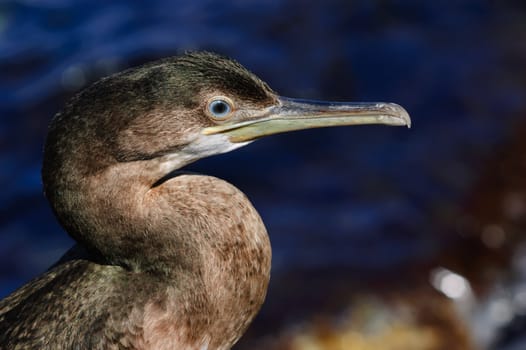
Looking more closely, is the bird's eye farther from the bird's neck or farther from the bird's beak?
the bird's neck

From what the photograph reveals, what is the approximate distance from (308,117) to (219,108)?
0.45 meters

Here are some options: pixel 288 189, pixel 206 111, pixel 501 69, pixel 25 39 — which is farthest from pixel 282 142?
pixel 206 111

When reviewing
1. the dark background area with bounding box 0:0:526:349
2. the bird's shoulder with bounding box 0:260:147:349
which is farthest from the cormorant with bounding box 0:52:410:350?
the dark background area with bounding box 0:0:526:349

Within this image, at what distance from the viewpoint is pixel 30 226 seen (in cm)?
799

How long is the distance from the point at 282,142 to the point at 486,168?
5.75 feet

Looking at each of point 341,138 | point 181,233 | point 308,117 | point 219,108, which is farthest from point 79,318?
point 341,138

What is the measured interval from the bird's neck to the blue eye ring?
1.06ft

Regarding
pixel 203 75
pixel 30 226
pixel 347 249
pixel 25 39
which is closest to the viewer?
pixel 203 75

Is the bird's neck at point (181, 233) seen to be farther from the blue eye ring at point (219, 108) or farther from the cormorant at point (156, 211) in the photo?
the blue eye ring at point (219, 108)

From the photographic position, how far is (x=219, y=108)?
13.6 ft

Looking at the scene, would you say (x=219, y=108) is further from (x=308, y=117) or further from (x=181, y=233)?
(x=181, y=233)

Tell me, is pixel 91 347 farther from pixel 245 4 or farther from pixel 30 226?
pixel 245 4

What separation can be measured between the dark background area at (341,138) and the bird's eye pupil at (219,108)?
2926 mm

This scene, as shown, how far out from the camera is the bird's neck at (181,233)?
401 centimetres
